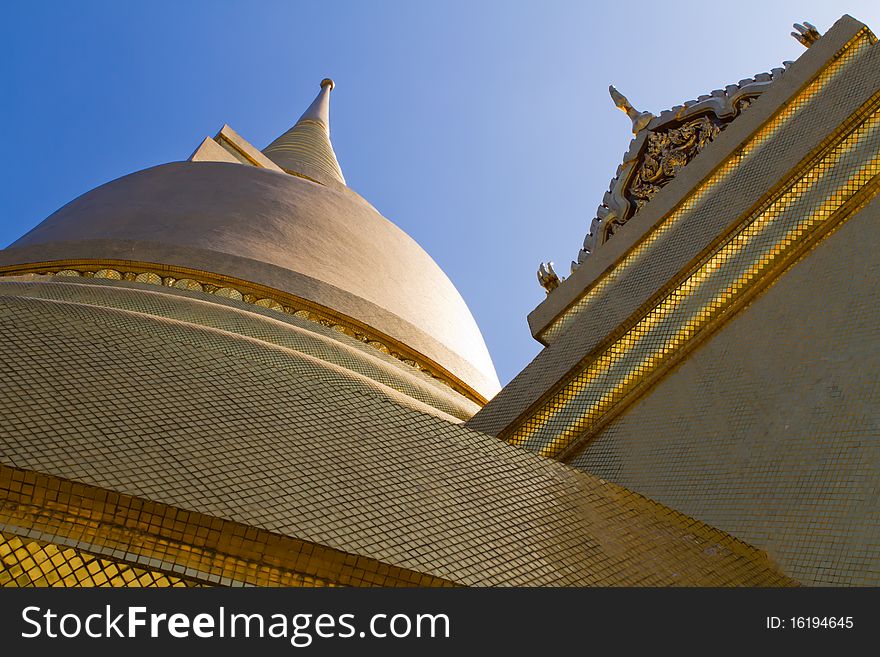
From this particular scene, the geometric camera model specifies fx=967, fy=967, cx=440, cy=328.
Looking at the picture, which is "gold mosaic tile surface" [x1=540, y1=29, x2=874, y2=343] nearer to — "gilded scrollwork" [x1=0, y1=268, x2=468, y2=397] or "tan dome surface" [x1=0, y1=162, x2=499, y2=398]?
"gilded scrollwork" [x1=0, y1=268, x2=468, y2=397]

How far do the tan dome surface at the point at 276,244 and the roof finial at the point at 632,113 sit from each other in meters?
1.78

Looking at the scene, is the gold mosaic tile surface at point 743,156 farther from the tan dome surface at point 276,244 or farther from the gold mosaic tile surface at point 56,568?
the gold mosaic tile surface at point 56,568

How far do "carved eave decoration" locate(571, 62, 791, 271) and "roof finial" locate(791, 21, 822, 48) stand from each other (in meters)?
0.27

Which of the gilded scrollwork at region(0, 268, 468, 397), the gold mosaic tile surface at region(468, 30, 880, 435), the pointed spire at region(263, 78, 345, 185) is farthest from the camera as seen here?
the pointed spire at region(263, 78, 345, 185)

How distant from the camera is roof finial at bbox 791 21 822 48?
4.07 metres

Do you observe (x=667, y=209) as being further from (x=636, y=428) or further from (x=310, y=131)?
(x=310, y=131)

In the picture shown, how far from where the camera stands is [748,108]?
12.4 ft

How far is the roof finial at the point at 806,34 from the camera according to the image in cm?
407

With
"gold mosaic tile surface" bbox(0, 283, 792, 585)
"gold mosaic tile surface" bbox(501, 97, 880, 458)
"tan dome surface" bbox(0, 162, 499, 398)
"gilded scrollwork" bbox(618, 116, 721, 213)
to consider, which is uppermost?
"tan dome surface" bbox(0, 162, 499, 398)

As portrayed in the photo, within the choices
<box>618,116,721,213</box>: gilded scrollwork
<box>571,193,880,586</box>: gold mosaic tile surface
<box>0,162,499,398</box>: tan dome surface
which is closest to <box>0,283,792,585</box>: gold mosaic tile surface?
<box>571,193,880,586</box>: gold mosaic tile surface

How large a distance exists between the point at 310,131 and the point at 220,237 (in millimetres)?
6197

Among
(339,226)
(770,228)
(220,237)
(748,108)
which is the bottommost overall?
(770,228)

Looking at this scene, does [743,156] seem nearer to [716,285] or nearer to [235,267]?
[716,285]

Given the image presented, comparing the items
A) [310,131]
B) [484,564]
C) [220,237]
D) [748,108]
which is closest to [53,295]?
[220,237]
